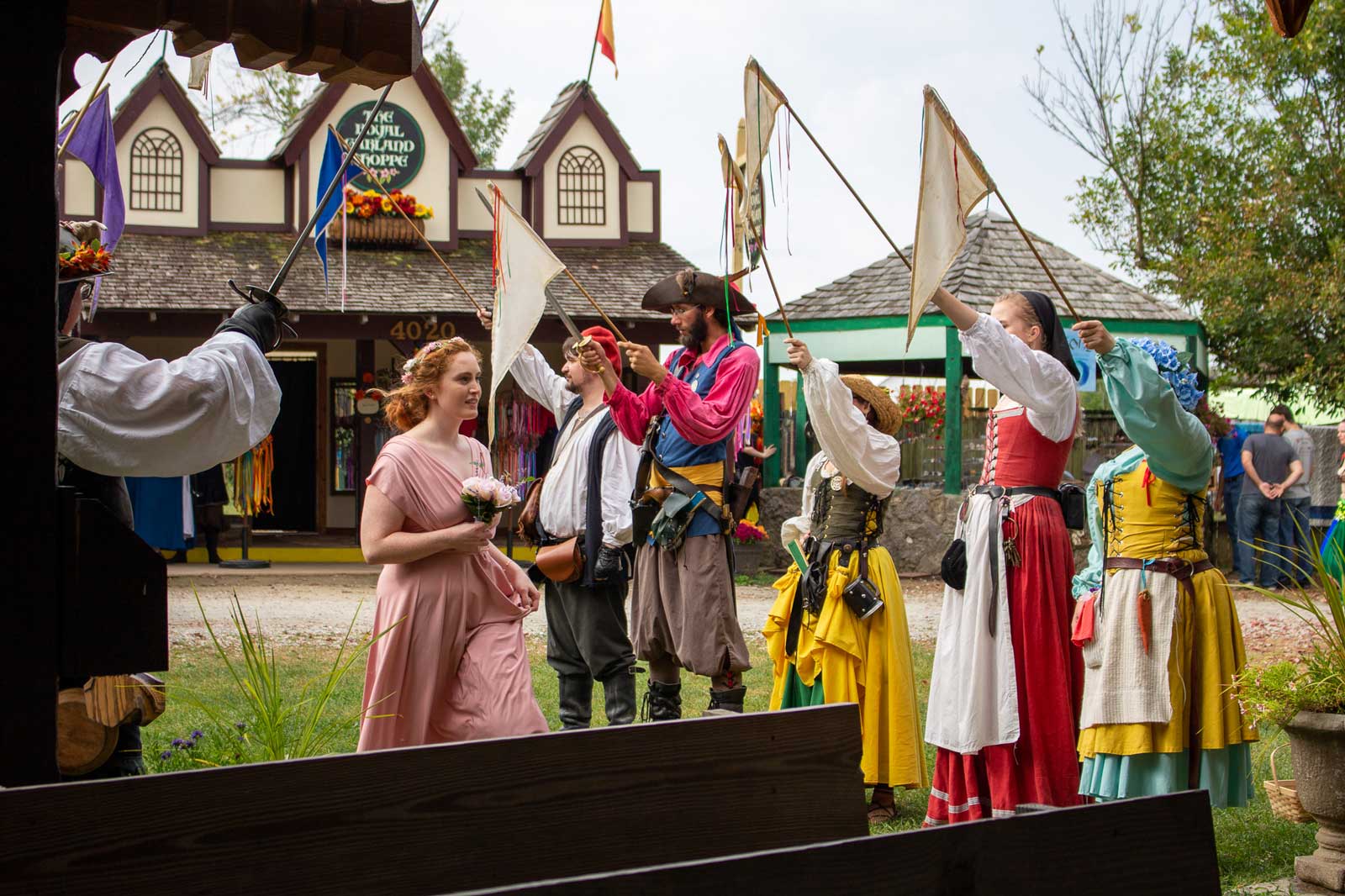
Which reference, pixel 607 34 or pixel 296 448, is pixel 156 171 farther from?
pixel 607 34

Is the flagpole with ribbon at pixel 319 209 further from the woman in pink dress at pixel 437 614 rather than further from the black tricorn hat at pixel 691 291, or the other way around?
the black tricorn hat at pixel 691 291

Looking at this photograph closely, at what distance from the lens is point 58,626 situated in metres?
2.32

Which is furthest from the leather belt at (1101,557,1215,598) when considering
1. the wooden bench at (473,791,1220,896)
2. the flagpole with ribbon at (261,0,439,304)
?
the flagpole with ribbon at (261,0,439,304)

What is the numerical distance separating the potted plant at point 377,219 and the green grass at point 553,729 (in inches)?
286

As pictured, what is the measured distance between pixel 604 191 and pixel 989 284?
480 cm

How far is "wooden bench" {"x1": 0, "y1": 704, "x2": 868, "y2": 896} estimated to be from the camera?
204 cm

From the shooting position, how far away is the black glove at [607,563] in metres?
6.05

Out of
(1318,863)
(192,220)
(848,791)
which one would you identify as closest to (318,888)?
(848,791)

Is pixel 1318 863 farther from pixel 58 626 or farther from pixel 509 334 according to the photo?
pixel 58 626

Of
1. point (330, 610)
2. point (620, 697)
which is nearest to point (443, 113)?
point (330, 610)

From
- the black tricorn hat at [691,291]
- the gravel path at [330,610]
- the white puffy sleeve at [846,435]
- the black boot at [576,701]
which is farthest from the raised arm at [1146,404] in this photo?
the gravel path at [330,610]

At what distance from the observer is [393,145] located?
1655 centimetres

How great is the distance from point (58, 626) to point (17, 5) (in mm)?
1005

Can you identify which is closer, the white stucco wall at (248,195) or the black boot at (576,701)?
the black boot at (576,701)
